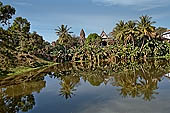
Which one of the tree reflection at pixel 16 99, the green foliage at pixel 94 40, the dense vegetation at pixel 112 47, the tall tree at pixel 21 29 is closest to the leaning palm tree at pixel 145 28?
the dense vegetation at pixel 112 47

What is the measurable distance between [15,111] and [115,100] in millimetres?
5753

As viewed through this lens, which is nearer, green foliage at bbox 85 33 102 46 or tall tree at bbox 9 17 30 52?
tall tree at bbox 9 17 30 52

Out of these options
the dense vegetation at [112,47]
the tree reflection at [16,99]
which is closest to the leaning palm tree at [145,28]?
the dense vegetation at [112,47]

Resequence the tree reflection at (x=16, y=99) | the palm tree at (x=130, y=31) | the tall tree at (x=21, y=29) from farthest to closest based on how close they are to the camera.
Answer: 1. the palm tree at (x=130, y=31)
2. the tall tree at (x=21, y=29)
3. the tree reflection at (x=16, y=99)

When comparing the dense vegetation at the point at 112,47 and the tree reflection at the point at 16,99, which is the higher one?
the dense vegetation at the point at 112,47

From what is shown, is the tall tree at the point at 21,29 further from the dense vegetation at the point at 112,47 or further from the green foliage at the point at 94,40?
the green foliage at the point at 94,40

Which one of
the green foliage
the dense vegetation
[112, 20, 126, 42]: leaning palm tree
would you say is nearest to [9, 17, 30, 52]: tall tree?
the dense vegetation

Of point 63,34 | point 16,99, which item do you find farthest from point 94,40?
point 16,99

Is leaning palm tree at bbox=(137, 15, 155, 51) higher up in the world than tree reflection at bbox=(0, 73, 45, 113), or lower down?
higher up

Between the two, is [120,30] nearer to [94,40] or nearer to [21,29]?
[94,40]

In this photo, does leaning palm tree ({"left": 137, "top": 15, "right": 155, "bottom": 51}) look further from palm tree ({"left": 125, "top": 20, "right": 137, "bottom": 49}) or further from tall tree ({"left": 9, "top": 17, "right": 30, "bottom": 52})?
tall tree ({"left": 9, "top": 17, "right": 30, "bottom": 52})

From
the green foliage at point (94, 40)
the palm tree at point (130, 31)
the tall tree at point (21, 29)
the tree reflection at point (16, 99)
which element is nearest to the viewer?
the tree reflection at point (16, 99)

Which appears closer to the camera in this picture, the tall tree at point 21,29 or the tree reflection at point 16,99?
the tree reflection at point 16,99

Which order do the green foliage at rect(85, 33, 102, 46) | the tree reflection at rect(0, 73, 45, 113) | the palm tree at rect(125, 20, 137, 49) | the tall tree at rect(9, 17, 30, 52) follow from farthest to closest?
the green foliage at rect(85, 33, 102, 46)
the palm tree at rect(125, 20, 137, 49)
the tall tree at rect(9, 17, 30, 52)
the tree reflection at rect(0, 73, 45, 113)
